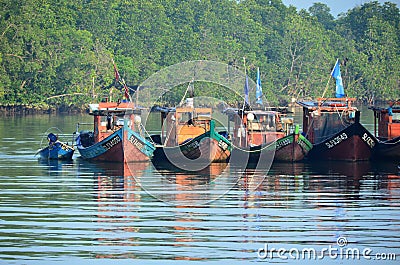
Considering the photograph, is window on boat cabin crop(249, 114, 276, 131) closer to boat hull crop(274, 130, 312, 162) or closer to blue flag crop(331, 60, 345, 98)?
boat hull crop(274, 130, 312, 162)

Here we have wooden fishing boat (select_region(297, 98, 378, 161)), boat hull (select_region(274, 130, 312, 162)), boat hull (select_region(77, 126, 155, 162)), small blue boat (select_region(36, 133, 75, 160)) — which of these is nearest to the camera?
boat hull (select_region(77, 126, 155, 162))

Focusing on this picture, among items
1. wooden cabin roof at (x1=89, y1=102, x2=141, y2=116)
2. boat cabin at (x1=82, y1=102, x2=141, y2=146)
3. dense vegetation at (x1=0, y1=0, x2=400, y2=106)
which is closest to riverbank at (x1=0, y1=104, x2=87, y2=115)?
dense vegetation at (x1=0, y1=0, x2=400, y2=106)

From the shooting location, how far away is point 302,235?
795 inches

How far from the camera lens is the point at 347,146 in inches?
1380

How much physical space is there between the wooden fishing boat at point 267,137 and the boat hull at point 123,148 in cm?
299

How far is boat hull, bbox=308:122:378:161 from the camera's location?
1361 inches

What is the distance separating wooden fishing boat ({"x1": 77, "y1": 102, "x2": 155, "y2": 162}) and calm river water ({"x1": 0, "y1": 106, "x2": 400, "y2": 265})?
0.88 metres

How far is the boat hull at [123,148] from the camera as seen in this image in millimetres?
33281

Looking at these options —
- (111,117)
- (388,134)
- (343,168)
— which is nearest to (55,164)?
(111,117)

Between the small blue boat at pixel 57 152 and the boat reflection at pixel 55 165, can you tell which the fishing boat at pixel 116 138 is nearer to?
the small blue boat at pixel 57 152

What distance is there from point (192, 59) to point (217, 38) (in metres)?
9.10

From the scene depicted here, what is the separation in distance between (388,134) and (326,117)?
2130 millimetres

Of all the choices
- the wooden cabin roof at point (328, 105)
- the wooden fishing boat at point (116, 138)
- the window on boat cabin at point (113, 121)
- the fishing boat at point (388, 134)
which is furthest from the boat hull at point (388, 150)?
the window on boat cabin at point (113, 121)

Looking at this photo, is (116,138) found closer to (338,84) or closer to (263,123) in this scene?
(263,123)
